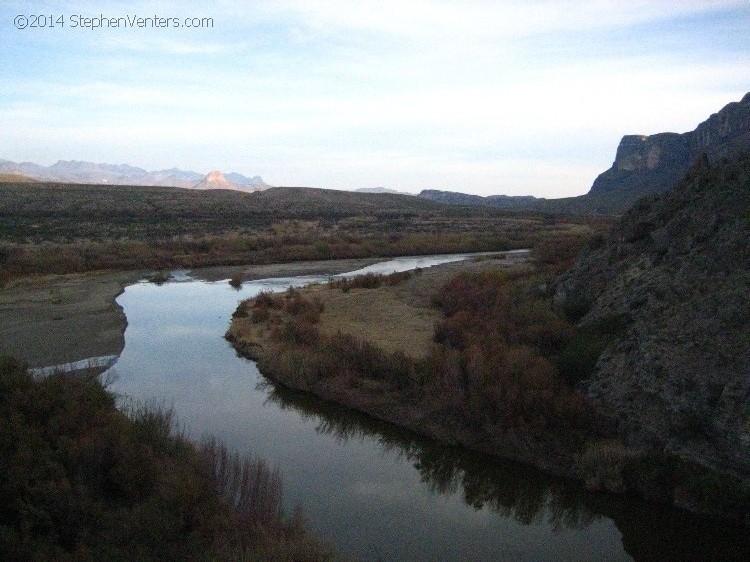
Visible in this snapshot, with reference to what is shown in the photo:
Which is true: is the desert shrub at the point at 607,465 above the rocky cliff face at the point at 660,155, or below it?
below

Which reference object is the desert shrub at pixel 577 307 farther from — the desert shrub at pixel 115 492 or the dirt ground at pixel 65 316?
the dirt ground at pixel 65 316

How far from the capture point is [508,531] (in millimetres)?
8961

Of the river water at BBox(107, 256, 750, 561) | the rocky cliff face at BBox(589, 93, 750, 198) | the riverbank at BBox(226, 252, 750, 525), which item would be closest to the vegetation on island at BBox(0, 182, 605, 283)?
the riverbank at BBox(226, 252, 750, 525)

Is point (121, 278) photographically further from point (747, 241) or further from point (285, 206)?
point (285, 206)

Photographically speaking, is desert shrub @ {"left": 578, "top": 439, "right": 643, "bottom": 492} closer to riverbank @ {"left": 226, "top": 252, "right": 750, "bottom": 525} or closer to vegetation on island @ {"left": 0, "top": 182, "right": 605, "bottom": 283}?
riverbank @ {"left": 226, "top": 252, "right": 750, "bottom": 525}

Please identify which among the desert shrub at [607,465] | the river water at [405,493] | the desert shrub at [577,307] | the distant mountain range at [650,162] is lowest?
the river water at [405,493]

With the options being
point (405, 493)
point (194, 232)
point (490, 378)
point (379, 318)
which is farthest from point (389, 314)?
point (194, 232)

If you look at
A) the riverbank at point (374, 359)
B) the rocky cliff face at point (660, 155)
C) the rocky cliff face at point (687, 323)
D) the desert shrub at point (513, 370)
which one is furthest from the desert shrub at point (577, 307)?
the rocky cliff face at point (660, 155)

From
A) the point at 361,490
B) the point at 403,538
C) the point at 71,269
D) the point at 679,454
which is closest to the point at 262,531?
the point at 403,538

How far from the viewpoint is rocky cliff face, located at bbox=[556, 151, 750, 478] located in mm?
9688

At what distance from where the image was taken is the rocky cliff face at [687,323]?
9688 millimetres

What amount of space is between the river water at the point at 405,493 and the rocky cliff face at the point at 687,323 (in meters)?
1.40

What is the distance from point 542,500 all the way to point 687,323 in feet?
13.9

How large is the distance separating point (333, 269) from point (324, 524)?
102 feet
